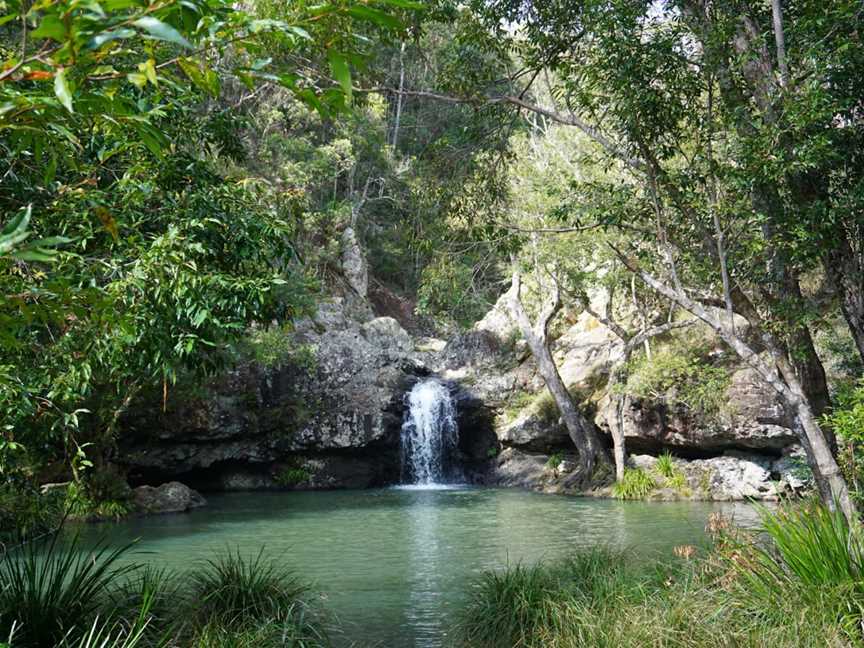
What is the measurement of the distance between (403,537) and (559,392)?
29.2 ft

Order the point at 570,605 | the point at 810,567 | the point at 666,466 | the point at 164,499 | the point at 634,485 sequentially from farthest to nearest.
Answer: the point at 666,466
the point at 634,485
the point at 164,499
the point at 570,605
the point at 810,567

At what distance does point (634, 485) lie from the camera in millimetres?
19281

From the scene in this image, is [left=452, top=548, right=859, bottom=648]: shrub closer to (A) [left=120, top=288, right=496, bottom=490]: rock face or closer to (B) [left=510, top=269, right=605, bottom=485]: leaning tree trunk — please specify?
(B) [left=510, top=269, right=605, bottom=485]: leaning tree trunk

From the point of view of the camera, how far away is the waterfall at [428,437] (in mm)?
24781

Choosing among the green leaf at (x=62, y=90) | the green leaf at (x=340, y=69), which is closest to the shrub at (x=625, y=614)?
the green leaf at (x=340, y=69)

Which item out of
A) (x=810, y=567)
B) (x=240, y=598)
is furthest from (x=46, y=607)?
(x=810, y=567)

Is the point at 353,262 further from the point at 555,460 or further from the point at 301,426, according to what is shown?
the point at 555,460

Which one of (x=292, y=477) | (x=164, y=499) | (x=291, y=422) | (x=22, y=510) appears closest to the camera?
(x=22, y=510)

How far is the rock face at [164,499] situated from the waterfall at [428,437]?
25.0 feet

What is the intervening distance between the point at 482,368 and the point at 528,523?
11.7 m

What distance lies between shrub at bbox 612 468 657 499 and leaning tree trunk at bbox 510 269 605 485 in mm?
1411

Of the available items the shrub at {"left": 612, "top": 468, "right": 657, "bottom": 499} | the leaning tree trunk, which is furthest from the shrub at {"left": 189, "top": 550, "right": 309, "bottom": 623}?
the leaning tree trunk

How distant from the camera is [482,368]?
87.5 feet

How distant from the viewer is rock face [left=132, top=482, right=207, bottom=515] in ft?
58.0
